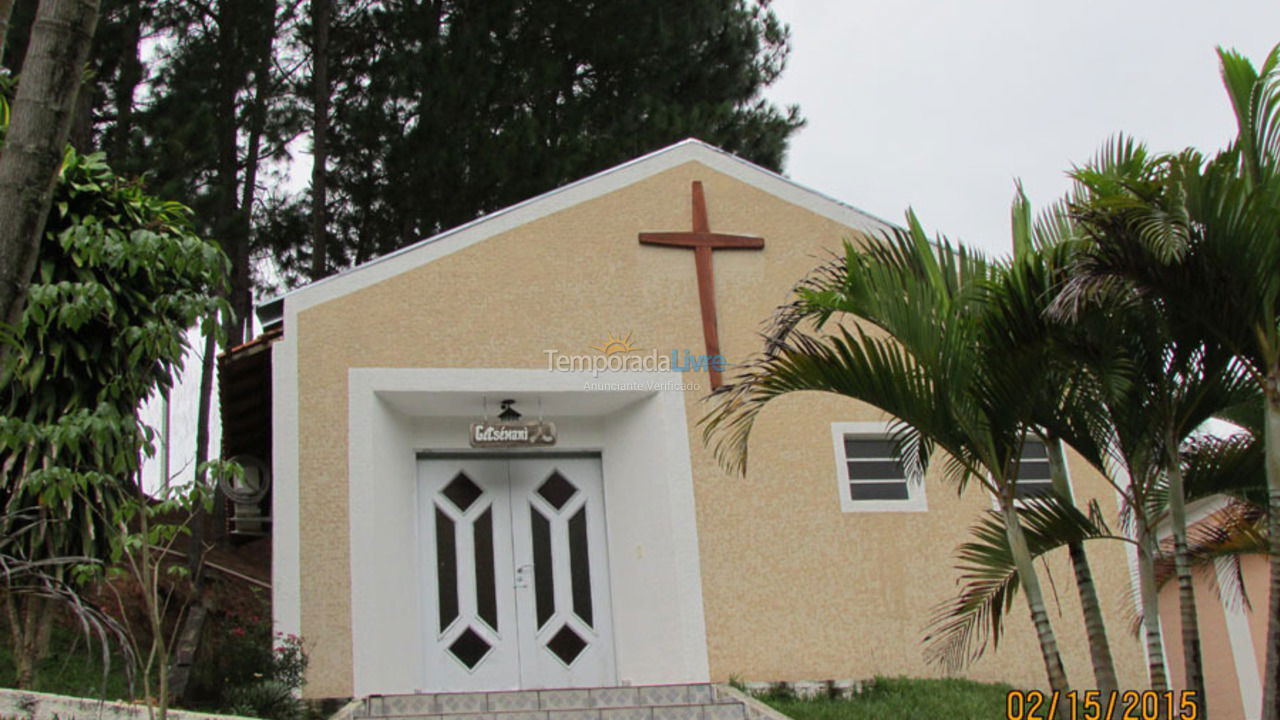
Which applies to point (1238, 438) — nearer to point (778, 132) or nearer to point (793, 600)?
point (793, 600)

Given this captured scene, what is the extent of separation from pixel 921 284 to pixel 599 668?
6.38 metres

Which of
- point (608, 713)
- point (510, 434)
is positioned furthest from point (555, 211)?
point (608, 713)

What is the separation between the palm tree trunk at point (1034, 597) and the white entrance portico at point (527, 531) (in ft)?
15.5

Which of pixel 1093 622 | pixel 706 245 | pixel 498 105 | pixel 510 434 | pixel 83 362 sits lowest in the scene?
pixel 1093 622

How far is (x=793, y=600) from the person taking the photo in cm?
1048

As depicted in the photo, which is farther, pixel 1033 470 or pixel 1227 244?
pixel 1033 470

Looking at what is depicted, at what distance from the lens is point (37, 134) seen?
11.0ft

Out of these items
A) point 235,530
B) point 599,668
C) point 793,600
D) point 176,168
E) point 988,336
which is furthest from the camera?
point 176,168

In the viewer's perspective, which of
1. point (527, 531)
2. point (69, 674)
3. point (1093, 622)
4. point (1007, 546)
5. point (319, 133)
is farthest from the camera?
point (319, 133)

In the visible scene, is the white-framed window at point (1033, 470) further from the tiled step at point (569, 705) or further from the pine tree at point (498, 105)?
the pine tree at point (498, 105)

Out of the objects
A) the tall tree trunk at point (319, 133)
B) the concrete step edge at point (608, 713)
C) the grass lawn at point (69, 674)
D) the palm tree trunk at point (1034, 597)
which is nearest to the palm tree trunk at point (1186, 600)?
the palm tree trunk at point (1034, 597)

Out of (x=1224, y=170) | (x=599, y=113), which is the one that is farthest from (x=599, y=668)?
(x=599, y=113)

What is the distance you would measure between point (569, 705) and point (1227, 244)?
6.07 m

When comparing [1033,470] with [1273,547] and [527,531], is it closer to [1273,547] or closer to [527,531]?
[527,531]
